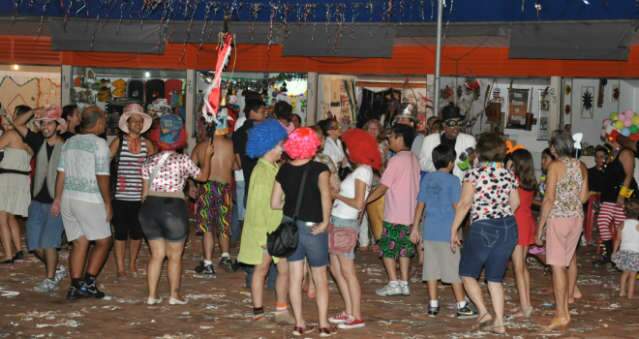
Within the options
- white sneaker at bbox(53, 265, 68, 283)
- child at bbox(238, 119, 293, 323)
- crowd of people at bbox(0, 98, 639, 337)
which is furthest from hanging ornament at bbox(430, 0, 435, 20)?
child at bbox(238, 119, 293, 323)

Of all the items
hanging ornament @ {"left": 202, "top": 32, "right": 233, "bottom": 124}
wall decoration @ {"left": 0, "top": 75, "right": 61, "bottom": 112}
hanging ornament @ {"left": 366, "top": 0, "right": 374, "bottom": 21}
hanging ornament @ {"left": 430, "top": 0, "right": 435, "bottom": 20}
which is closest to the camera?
hanging ornament @ {"left": 202, "top": 32, "right": 233, "bottom": 124}

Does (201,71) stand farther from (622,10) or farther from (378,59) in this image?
(622,10)

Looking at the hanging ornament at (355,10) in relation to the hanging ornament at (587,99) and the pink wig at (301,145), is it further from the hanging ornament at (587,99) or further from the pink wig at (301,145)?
the pink wig at (301,145)

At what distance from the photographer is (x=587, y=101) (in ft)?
62.1

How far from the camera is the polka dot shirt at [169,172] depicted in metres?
9.10

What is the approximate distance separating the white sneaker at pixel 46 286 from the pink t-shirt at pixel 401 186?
3484 millimetres

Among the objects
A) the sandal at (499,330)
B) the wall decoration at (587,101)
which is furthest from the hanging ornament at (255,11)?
the sandal at (499,330)

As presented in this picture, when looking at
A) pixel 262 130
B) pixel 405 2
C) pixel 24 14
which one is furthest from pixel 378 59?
pixel 262 130

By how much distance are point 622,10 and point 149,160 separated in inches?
A: 400

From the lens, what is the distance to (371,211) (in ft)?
40.3

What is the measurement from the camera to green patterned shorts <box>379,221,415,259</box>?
987 cm

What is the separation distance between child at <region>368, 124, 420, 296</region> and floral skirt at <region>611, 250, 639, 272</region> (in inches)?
89.6

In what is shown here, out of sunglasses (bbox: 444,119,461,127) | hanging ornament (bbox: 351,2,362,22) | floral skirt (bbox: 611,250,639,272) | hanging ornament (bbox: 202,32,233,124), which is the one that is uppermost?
hanging ornament (bbox: 351,2,362,22)

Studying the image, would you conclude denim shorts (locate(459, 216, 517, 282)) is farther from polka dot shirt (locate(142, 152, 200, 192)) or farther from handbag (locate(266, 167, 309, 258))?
polka dot shirt (locate(142, 152, 200, 192))
